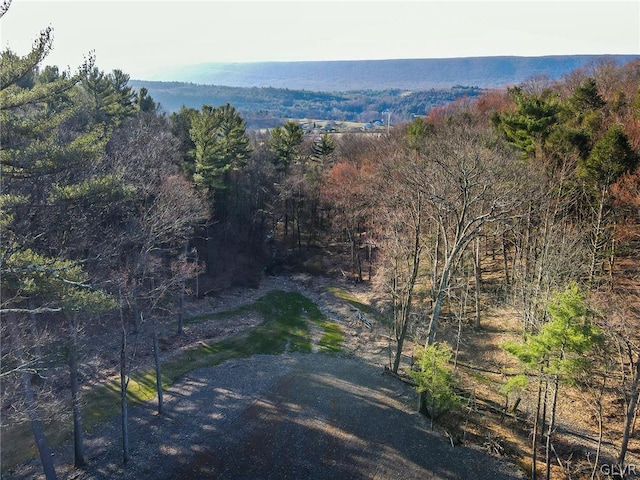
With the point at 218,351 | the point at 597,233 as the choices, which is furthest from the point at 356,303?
the point at 597,233

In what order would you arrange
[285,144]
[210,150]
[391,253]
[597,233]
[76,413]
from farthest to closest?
[285,144] < [210,150] < [391,253] < [597,233] < [76,413]

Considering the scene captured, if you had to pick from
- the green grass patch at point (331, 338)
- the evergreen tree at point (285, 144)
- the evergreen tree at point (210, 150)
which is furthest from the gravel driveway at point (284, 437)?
the evergreen tree at point (285, 144)

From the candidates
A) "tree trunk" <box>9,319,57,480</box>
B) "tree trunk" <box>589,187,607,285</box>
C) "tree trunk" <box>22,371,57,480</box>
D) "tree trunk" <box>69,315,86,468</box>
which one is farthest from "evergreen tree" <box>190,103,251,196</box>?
"tree trunk" <box>589,187,607,285</box>

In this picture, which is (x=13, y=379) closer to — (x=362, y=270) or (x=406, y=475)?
(x=406, y=475)

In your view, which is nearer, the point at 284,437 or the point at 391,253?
the point at 284,437

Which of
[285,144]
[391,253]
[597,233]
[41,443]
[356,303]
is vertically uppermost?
[285,144]

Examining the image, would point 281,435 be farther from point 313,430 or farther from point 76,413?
point 76,413
